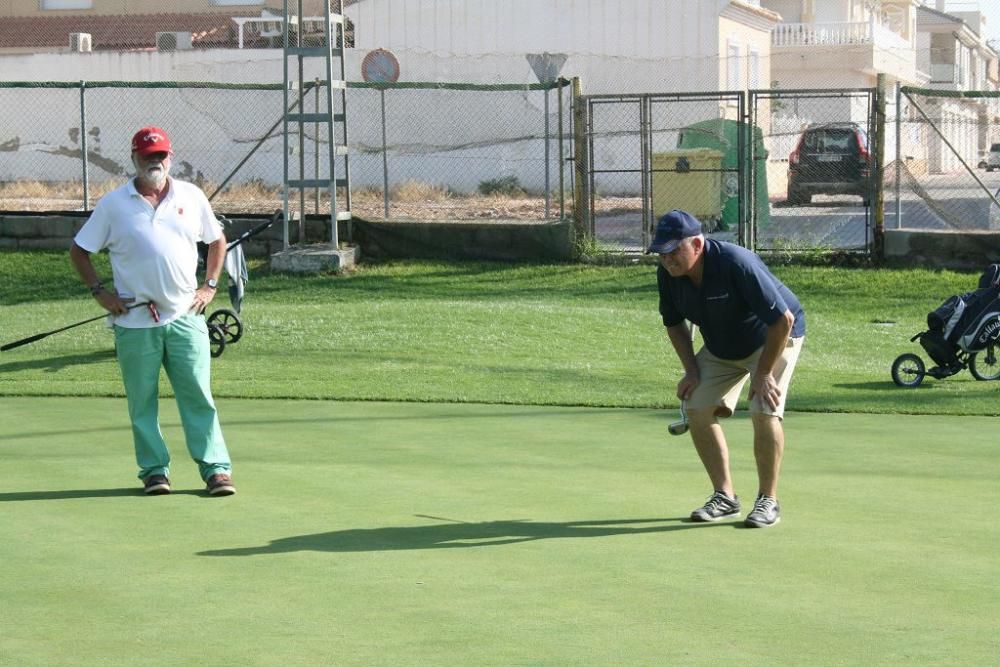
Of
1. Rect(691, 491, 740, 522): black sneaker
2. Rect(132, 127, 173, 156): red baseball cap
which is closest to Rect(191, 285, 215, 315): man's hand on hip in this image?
Rect(132, 127, 173, 156): red baseball cap

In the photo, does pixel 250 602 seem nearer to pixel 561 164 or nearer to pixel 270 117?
pixel 561 164

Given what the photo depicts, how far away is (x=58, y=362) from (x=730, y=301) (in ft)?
28.8

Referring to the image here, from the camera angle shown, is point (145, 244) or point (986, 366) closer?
point (145, 244)

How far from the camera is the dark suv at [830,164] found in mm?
22297

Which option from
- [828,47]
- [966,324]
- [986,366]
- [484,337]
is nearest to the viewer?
[966,324]

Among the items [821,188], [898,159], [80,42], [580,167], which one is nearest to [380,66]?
[80,42]

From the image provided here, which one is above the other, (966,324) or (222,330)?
(966,324)

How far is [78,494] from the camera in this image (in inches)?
309

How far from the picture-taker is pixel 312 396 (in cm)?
1212

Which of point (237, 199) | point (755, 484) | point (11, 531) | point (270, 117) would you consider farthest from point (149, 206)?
point (270, 117)

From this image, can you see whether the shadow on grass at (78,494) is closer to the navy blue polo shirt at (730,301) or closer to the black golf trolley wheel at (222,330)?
the navy blue polo shirt at (730,301)

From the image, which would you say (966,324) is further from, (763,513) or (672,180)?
(672,180)

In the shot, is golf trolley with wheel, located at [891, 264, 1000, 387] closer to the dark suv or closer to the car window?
the dark suv

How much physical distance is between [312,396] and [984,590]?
23.4ft
